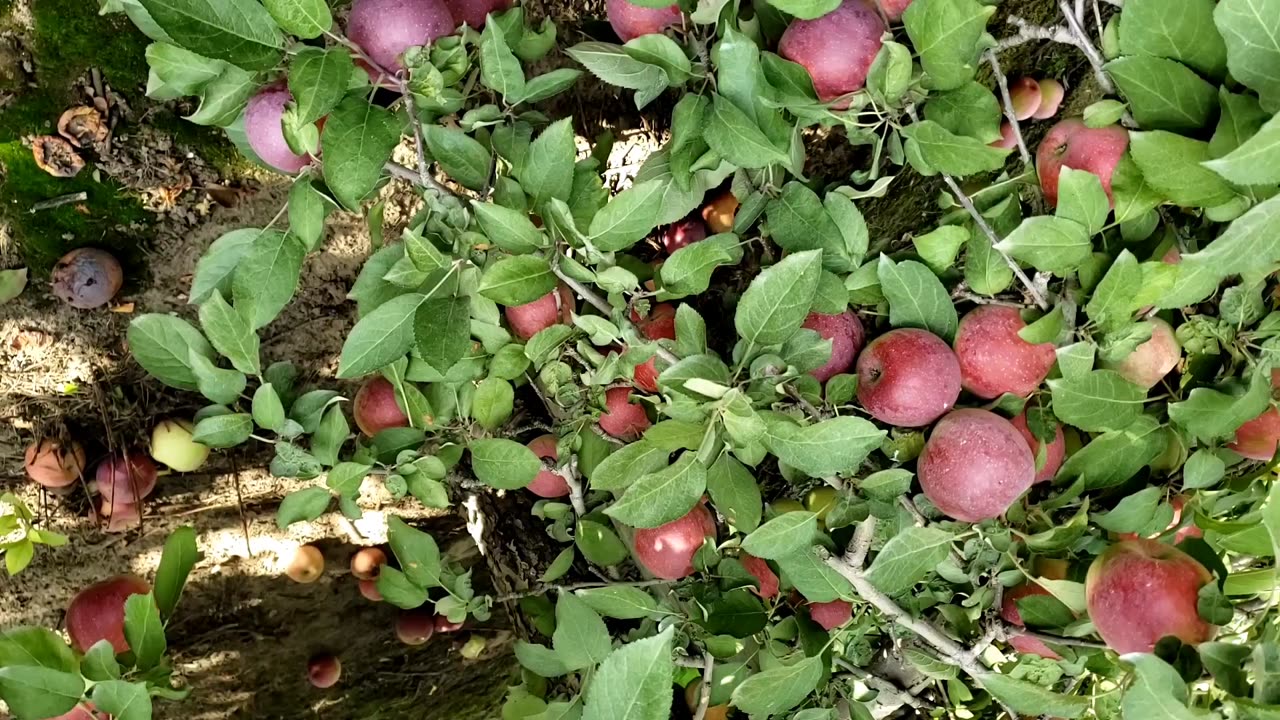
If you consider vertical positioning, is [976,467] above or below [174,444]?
above

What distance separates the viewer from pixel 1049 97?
1.48 m

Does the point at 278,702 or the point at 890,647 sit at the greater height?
the point at 890,647

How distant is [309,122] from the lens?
902 millimetres

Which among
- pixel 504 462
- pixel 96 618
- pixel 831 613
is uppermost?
pixel 504 462

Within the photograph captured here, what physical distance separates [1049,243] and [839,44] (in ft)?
1.24

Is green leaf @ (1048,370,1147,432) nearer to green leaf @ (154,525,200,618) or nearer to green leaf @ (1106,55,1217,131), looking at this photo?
green leaf @ (1106,55,1217,131)

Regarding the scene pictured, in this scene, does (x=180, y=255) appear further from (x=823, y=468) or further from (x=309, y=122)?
(x=823, y=468)

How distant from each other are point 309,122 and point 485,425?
21.2 inches

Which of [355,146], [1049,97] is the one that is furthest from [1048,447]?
[355,146]

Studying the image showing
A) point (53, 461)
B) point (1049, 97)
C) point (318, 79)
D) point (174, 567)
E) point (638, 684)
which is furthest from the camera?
point (53, 461)

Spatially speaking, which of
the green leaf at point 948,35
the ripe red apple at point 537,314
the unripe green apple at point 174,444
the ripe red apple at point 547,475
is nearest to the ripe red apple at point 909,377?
the green leaf at point 948,35

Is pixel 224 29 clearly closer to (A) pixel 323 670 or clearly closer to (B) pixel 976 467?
(B) pixel 976 467

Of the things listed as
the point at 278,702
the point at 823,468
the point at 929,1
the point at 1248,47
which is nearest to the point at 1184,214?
the point at 1248,47

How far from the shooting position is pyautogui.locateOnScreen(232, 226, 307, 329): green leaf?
111 centimetres
